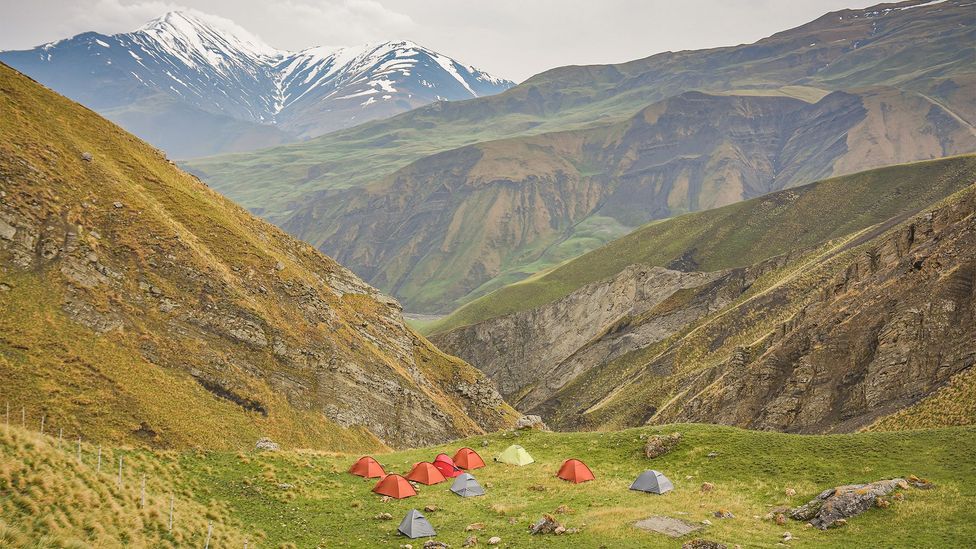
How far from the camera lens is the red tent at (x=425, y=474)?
122 feet

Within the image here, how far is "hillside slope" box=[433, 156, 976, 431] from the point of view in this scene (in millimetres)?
59281

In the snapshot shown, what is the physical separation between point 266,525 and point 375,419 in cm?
3646

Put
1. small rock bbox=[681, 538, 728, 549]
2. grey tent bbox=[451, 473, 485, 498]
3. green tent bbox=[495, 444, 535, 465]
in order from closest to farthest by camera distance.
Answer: small rock bbox=[681, 538, 728, 549]
grey tent bbox=[451, 473, 485, 498]
green tent bbox=[495, 444, 535, 465]

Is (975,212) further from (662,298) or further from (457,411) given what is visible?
(662,298)

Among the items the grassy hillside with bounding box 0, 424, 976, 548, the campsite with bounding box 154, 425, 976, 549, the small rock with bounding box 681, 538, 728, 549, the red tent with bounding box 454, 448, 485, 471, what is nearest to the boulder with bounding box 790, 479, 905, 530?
the campsite with bounding box 154, 425, 976, 549

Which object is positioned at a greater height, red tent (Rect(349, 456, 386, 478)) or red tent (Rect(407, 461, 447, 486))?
red tent (Rect(349, 456, 386, 478))

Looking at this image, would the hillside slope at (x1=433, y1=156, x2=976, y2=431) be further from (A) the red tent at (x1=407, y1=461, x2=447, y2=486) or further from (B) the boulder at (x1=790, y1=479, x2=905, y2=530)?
(A) the red tent at (x1=407, y1=461, x2=447, y2=486)

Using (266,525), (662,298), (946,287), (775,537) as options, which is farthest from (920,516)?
(662,298)

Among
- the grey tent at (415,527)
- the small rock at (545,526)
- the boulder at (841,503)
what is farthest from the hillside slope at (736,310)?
the grey tent at (415,527)

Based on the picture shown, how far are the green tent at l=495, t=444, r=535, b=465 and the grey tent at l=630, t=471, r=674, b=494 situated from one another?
30.1ft

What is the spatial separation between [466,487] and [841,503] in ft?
60.7

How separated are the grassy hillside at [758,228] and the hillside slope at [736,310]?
0.49 metres

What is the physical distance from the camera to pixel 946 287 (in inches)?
2238

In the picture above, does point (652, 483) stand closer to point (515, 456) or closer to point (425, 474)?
point (515, 456)
